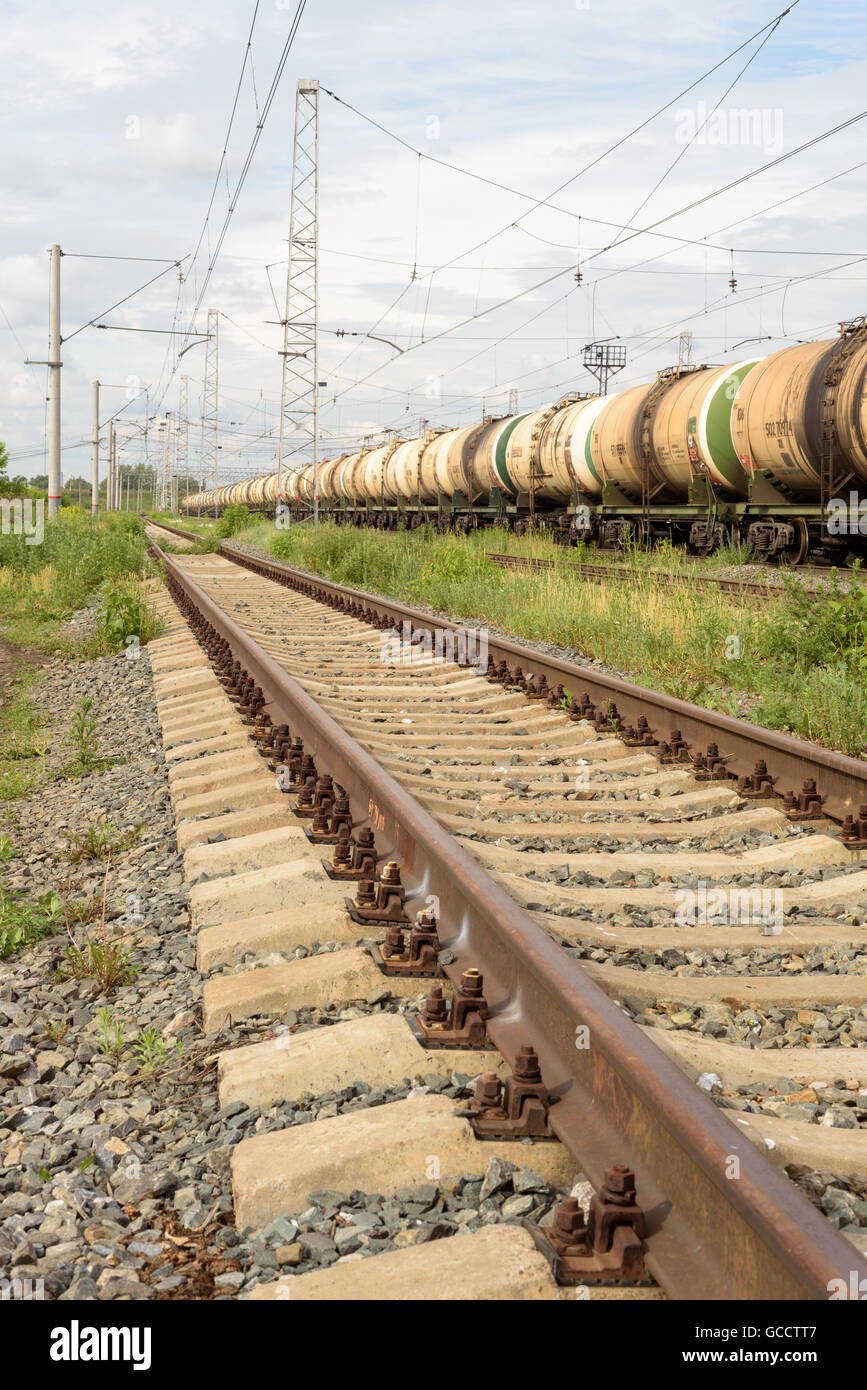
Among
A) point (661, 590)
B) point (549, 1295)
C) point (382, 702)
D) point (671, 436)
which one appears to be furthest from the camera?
point (671, 436)

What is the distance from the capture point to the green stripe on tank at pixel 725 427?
→ 16.7m

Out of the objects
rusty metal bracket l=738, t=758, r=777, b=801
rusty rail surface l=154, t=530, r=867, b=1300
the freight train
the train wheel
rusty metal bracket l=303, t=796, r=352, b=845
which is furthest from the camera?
the train wheel

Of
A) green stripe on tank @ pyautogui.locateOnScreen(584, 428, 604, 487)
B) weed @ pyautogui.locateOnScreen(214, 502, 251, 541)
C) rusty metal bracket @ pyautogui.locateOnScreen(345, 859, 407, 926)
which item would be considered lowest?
rusty metal bracket @ pyautogui.locateOnScreen(345, 859, 407, 926)

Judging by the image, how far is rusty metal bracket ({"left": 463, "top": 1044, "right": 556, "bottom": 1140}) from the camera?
2.22 m

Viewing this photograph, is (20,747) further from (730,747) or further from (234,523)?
(234,523)

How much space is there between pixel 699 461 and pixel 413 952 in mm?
15650

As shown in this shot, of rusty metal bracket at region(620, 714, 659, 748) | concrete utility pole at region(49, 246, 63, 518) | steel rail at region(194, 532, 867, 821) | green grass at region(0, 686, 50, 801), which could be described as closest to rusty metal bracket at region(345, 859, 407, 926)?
steel rail at region(194, 532, 867, 821)

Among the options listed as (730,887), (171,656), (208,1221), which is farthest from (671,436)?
(208,1221)

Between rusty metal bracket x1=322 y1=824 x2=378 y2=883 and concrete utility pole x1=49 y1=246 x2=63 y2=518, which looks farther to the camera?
concrete utility pole x1=49 y1=246 x2=63 y2=518

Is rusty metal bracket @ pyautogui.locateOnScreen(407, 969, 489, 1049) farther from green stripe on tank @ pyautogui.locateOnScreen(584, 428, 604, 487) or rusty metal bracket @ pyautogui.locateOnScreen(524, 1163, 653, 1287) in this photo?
green stripe on tank @ pyautogui.locateOnScreen(584, 428, 604, 487)

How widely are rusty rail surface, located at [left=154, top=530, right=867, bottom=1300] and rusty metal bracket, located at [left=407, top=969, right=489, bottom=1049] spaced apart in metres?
0.05

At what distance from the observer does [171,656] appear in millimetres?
9352
